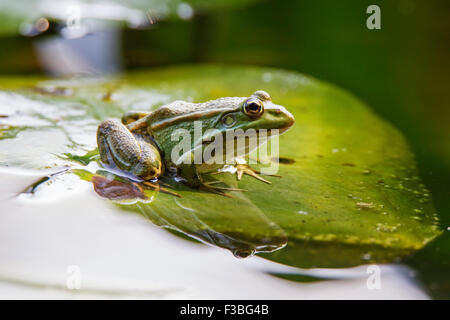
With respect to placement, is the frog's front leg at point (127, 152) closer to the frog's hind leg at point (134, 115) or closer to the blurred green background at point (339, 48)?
the frog's hind leg at point (134, 115)

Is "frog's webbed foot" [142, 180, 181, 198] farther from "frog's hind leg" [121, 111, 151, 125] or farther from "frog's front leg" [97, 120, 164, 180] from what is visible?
"frog's hind leg" [121, 111, 151, 125]

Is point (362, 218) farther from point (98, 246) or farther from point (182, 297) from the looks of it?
point (98, 246)

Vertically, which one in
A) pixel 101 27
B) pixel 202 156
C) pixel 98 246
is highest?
pixel 101 27

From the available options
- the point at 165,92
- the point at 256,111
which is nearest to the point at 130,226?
the point at 256,111

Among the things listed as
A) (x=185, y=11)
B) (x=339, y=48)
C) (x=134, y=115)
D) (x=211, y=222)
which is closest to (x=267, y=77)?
(x=339, y=48)

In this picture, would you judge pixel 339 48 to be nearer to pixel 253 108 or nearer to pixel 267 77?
pixel 267 77

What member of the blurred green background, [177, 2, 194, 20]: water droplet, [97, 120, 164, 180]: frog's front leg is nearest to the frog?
[97, 120, 164, 180]: frog's front leg

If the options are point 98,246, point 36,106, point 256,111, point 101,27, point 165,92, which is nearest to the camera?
point 98,246

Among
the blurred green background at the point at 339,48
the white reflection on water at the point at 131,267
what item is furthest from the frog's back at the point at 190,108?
the blurred green background at the point at 339,48
